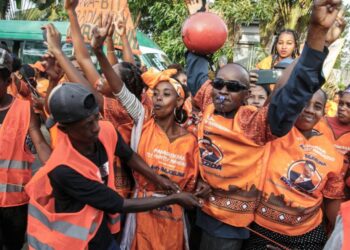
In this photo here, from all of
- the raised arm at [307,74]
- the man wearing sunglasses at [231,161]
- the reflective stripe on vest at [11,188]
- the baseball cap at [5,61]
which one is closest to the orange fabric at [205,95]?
the man wearing sunglasses at [231,161]

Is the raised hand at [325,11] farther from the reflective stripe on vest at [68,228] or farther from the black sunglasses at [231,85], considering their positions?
the reflective stripe on vest at [68,228]

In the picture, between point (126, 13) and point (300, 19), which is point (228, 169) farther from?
point (300, 19)

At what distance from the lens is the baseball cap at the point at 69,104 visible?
1855mm

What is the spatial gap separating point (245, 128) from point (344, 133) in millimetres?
1107

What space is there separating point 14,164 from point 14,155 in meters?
0.07

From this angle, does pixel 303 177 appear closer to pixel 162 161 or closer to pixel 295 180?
pixel 295 180

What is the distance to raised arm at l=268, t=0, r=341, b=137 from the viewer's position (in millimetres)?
1651

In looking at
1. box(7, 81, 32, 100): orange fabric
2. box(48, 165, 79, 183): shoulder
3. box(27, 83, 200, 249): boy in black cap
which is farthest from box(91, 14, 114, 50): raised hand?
box(7, 81, 32, 100): orange fabric

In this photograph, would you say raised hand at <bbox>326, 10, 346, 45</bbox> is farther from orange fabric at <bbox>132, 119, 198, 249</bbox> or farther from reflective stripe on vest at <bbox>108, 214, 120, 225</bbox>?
reflective stripe on vest at <bbox>108, 214, 120, 225</bbox>

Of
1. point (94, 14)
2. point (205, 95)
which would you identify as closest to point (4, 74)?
point (205, 95)

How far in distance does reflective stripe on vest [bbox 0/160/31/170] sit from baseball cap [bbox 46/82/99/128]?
3.14ft

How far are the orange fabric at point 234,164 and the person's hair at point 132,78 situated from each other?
2.42 feet

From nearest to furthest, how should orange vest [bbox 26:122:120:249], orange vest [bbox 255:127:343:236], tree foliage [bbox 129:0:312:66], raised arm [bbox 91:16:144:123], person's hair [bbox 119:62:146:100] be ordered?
orange vest [bbox 26:122:120:249] → orange vest [bbox 255:127:343:236] → raised arm [bbox 91:16:144:123] → person's hair [bbox 119:62:146:100] → tree foliage [bbox 129:0:312:66]

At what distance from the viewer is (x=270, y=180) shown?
7.56 ft
